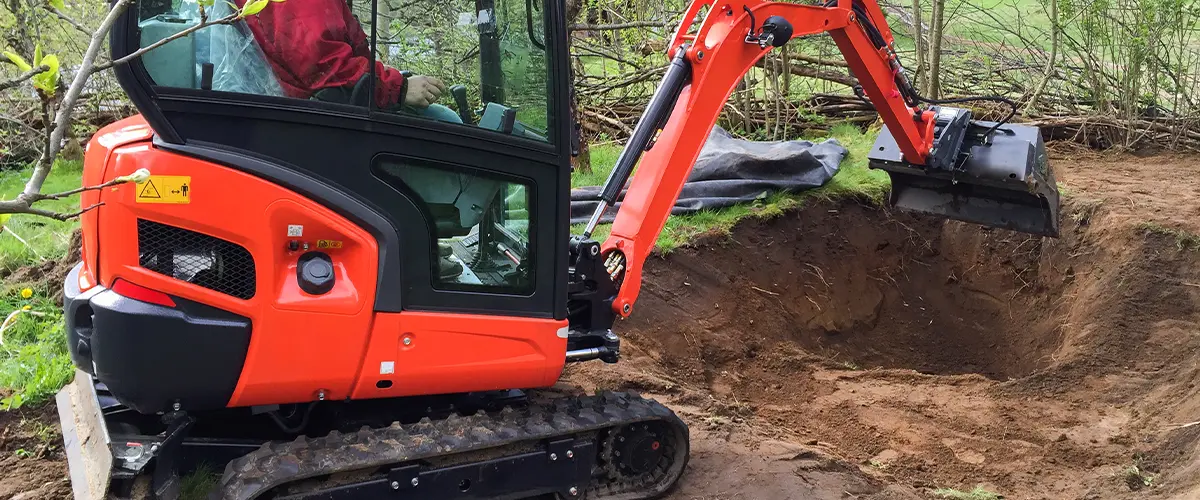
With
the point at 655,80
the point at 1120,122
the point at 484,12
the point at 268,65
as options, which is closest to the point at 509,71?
the point at 484,12

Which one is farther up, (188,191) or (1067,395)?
(188,191)

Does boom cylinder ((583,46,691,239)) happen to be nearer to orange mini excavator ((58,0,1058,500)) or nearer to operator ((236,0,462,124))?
orange mini excavator ((58,0,1058,500))

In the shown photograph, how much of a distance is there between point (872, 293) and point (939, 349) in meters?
0.64

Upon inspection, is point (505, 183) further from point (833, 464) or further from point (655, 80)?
point (655, 80)

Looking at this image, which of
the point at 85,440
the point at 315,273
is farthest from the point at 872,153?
the point at 85,440

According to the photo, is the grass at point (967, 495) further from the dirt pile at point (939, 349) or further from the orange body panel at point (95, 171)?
the orange body panel at point (95, 171)

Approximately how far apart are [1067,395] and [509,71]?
3.77m

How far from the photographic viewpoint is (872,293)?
6.82 m

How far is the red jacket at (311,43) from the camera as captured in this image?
9.21 ft

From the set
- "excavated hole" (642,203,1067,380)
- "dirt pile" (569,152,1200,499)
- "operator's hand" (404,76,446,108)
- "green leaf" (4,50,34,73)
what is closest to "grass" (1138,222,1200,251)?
"dirt pile" (569,152,1200,499)

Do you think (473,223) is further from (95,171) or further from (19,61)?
(19,61)

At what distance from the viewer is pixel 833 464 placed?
401 centimetres

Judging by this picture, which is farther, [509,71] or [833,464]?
[833,464]

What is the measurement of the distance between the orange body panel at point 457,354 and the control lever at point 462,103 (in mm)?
694
